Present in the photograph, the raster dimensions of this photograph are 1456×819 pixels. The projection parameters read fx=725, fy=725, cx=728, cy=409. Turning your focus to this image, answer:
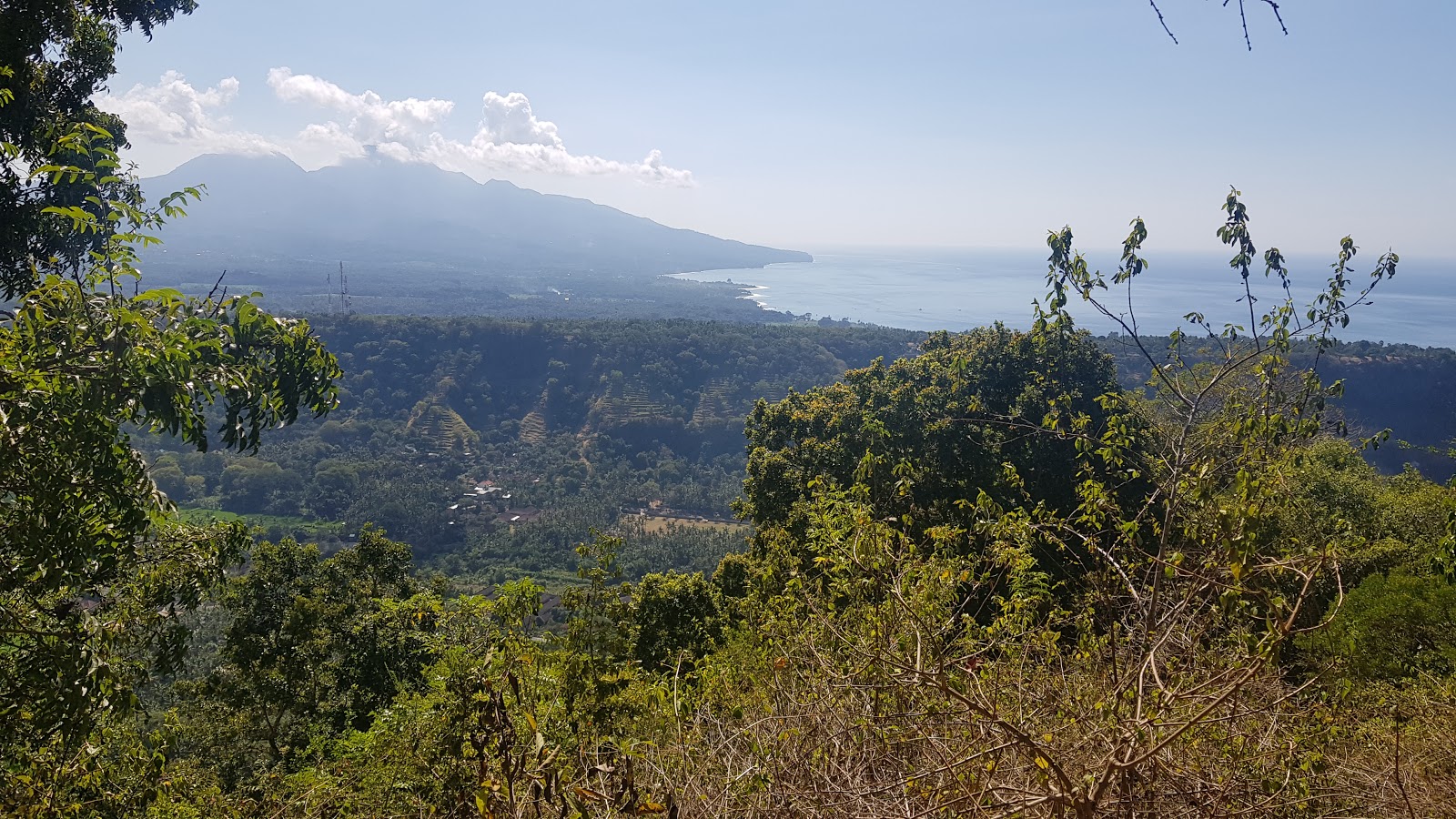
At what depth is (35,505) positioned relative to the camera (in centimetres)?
225

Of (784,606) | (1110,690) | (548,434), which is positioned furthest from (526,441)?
(1110,690)

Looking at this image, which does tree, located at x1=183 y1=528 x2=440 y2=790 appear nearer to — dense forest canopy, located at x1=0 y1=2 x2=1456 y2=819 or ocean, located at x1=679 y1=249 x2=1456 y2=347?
dense forest canopy, located at x1=0 y1=2 x2=1456 y2=819

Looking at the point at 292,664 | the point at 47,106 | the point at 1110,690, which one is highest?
the point at 47,106

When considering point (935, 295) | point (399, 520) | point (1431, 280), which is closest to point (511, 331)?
point (399, 520)

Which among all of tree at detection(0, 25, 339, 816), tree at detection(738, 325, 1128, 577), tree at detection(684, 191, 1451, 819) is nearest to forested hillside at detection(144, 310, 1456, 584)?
tree at detection(738, 325, 1128, 577)

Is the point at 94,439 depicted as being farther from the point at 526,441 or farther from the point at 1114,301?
the point at 526,441

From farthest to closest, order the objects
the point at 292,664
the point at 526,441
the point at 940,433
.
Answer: the point at 526,441 < the point at 940,433 < the point at 292,664

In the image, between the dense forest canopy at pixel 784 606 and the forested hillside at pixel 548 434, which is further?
the forested hillside at pixel 548 434

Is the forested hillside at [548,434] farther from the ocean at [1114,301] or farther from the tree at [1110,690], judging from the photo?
the tree at [1110,690]

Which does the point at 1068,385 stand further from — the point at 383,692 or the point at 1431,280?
the point at 1431,280

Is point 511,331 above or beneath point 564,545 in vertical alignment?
above

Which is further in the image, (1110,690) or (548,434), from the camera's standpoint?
(548,434)

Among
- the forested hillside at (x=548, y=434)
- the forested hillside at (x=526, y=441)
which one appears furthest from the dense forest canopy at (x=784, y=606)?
the forested hillside at (x=526, y=441)

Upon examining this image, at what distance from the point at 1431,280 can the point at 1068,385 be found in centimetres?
14135
